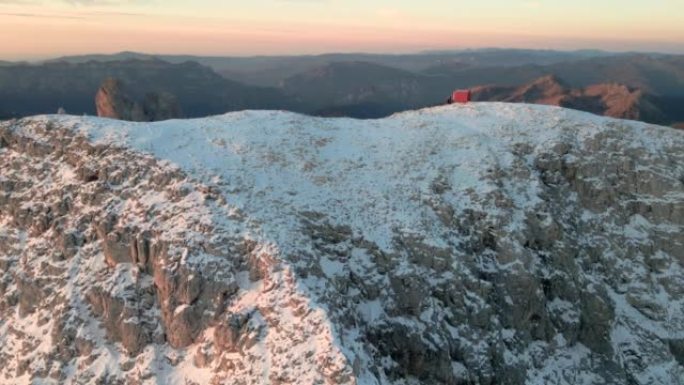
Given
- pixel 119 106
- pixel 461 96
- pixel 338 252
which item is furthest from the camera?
pixel 119 106

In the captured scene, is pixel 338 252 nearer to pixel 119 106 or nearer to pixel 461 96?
pixel 461 96

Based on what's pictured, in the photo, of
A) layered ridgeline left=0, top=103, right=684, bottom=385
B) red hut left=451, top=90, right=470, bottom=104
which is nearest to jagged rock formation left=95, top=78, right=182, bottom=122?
layered ridgeline left=0, top=103, right=684, bottom=385

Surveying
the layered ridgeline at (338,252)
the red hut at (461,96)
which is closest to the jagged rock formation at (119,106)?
the layered ridgeline at (338,252)

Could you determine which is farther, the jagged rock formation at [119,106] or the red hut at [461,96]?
the jagged rock formation at [119,106]

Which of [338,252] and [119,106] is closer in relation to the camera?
[338,252]

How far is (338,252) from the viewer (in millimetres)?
35594

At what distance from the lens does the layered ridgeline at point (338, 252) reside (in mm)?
32812

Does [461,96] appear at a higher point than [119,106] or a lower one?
higher

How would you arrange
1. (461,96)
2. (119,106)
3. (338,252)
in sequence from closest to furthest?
(338,252)
(461,96)
(119,106)

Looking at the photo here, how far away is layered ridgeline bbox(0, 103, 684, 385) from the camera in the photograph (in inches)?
1292

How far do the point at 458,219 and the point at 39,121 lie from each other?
3386 centimetres

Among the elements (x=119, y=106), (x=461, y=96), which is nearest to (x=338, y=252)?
(x=461, y=96)

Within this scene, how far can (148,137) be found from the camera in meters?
43.6

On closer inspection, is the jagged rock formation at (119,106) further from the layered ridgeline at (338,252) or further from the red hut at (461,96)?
the red hut at (461,96)
